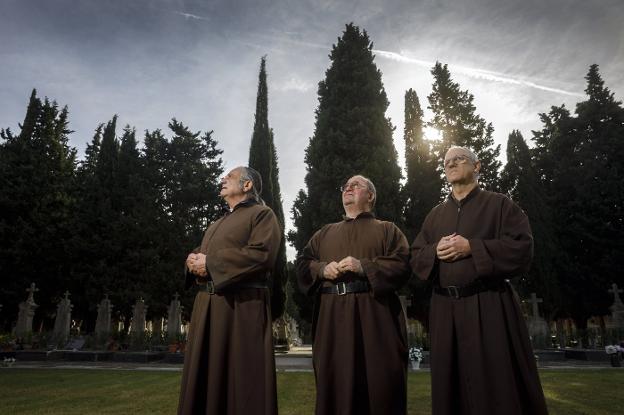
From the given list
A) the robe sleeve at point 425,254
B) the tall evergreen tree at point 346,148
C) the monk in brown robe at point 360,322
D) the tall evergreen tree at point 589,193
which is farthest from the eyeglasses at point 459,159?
the tall evergreen tree at point 589,193

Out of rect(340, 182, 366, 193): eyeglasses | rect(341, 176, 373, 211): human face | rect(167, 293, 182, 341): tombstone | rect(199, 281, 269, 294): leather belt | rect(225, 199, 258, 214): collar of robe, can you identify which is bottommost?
rect(167, 293, 182, 341): tombstone

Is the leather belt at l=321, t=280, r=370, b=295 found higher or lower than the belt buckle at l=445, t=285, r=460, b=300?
higher

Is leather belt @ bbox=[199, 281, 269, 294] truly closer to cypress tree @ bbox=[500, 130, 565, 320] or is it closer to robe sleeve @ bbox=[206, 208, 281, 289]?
robe sleeve @ bbox=[206, 208, 281, 289]

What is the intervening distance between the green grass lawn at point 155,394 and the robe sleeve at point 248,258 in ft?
11.2

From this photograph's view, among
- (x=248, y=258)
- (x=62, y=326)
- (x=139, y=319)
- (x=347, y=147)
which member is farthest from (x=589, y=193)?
(x=62, y=326)

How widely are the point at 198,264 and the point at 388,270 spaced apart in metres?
1.67

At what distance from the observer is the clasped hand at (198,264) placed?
3.61 meters

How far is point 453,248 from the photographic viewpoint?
3.15m

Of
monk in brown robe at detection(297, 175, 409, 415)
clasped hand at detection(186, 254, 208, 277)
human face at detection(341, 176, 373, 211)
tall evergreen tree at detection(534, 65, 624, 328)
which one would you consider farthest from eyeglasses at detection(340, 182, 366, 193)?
tall evergreen tree at detection(534, 65, 624, 328)

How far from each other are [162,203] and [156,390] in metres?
26.5

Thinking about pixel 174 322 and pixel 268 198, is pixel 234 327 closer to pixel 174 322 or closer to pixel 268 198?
pixel 174 322

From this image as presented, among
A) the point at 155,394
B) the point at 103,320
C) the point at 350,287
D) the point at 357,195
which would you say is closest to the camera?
the point at 350,287

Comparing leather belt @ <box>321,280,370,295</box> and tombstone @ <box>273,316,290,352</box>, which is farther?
tombstone @ <box>273,316,290,352</box>

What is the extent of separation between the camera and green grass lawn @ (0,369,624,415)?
6004mm
